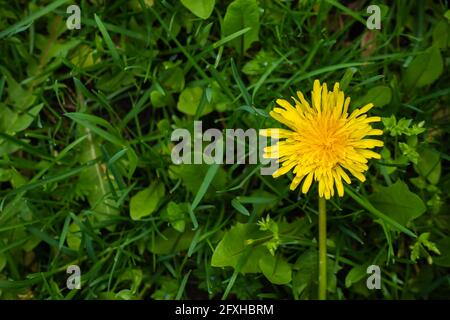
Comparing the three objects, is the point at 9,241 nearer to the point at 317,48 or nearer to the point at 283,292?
the point at 283,292

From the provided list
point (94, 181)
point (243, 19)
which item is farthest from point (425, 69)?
point (94, 181)

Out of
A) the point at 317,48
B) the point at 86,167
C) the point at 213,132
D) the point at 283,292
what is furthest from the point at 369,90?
the point at 86,167

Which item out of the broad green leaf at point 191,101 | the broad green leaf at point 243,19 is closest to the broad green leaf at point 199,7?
the broad green leaf at point 243,19

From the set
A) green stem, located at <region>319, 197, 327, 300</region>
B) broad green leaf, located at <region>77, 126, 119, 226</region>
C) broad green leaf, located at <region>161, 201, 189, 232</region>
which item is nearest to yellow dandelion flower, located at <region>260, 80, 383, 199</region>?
green stem, located at <region>319, 197, 327, 300</region>

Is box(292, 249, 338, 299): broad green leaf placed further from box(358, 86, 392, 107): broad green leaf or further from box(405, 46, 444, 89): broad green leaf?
box(405, 46, 444, 89): broad green leaf

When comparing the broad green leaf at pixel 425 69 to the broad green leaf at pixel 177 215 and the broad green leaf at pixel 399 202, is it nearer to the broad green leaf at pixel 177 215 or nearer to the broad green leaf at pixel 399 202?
the broad green leaf at pixel 399 202

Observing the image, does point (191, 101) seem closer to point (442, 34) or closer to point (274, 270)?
point (274, 270)
